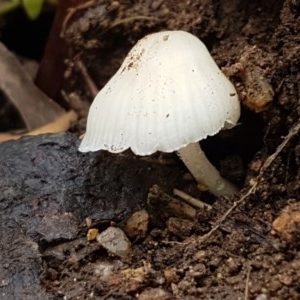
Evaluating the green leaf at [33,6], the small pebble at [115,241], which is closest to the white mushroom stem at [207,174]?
the small pebble at [115,241]

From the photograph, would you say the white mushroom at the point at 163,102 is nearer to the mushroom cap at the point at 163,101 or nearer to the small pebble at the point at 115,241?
the mushroom cap at the point at 163,101

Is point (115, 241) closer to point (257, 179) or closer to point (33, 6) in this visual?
point (257, 179)

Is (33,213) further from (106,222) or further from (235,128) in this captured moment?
(235,128)

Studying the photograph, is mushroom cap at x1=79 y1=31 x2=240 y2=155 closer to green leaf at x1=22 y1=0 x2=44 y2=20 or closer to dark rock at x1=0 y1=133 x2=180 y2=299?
dark rock at x1=0 y1=133 x2=180 y2=299

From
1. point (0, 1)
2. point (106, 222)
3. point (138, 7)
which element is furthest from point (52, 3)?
point (106, 222)

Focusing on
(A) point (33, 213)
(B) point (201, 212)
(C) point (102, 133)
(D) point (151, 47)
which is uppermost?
(D) point (151, 47)

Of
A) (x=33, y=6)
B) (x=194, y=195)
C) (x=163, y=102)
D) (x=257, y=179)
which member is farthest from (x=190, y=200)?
(x=33, y=6)
